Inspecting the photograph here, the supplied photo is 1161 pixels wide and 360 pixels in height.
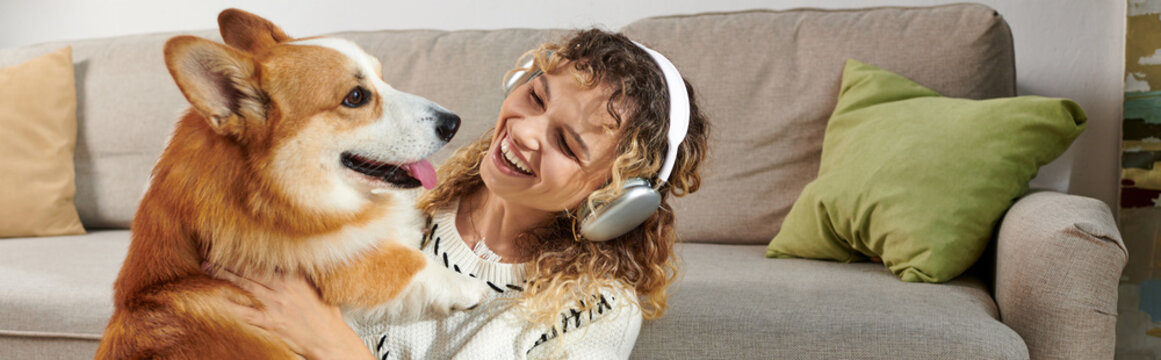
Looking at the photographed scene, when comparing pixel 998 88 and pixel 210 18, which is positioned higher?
pixel 210 18

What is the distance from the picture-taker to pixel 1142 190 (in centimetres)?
217

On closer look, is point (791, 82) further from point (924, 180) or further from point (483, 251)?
point (483, 251)

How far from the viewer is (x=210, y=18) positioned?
303cm

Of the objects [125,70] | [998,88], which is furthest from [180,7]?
[998,88]

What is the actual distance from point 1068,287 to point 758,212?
0.81 m

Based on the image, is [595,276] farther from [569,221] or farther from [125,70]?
[125,70]

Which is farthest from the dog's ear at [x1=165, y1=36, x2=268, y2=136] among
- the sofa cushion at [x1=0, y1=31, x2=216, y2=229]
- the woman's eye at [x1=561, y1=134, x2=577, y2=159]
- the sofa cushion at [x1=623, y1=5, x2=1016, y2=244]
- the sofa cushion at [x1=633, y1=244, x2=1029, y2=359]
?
the sofa cushion at [x1=0, y1=31, x2=216, y2=229]

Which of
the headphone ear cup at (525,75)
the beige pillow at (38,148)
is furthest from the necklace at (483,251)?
the beige pillow at (38,148)

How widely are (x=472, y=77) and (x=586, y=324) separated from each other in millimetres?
1229

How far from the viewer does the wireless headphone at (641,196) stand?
113 centimetres

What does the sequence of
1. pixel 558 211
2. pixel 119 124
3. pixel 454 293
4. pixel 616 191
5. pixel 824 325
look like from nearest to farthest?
pixel 454 293 < pixel 616 191 < pixel 558 211 < pixel 824 325 < pixel 119 124

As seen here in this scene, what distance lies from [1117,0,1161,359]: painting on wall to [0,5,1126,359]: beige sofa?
13.9 inches

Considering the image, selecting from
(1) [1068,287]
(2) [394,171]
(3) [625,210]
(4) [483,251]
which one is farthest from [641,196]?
(1) [1068,287]

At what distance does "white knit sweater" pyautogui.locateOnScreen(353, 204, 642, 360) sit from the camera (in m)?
1.12
